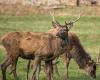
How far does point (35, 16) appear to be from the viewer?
130 ft

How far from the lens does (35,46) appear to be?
15305 mm

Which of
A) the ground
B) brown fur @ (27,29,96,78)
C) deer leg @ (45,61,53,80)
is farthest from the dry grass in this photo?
deer leg @ (45,61,53,80)

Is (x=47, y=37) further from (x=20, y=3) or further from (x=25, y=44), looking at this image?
(x=20, y=3)

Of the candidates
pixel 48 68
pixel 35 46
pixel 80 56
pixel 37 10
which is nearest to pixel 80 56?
pixel 80 56

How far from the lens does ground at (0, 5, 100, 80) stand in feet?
66.8

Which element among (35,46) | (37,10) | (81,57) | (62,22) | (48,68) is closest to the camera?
(35,46)

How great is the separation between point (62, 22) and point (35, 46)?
20415mm

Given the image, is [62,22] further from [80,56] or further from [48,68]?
[48,68]

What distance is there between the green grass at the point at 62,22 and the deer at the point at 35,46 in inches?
118

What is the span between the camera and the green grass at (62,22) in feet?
65.9

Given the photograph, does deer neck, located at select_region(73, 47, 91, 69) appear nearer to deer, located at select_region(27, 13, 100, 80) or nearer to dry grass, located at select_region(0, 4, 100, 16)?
deer, located at select_region(27, 13, 100, 80)

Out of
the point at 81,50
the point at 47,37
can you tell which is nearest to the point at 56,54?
the point at 47,37

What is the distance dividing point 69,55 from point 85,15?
22.5m

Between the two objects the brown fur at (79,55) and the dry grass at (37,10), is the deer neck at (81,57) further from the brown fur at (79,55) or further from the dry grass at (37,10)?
the dry grass at (37,10)
